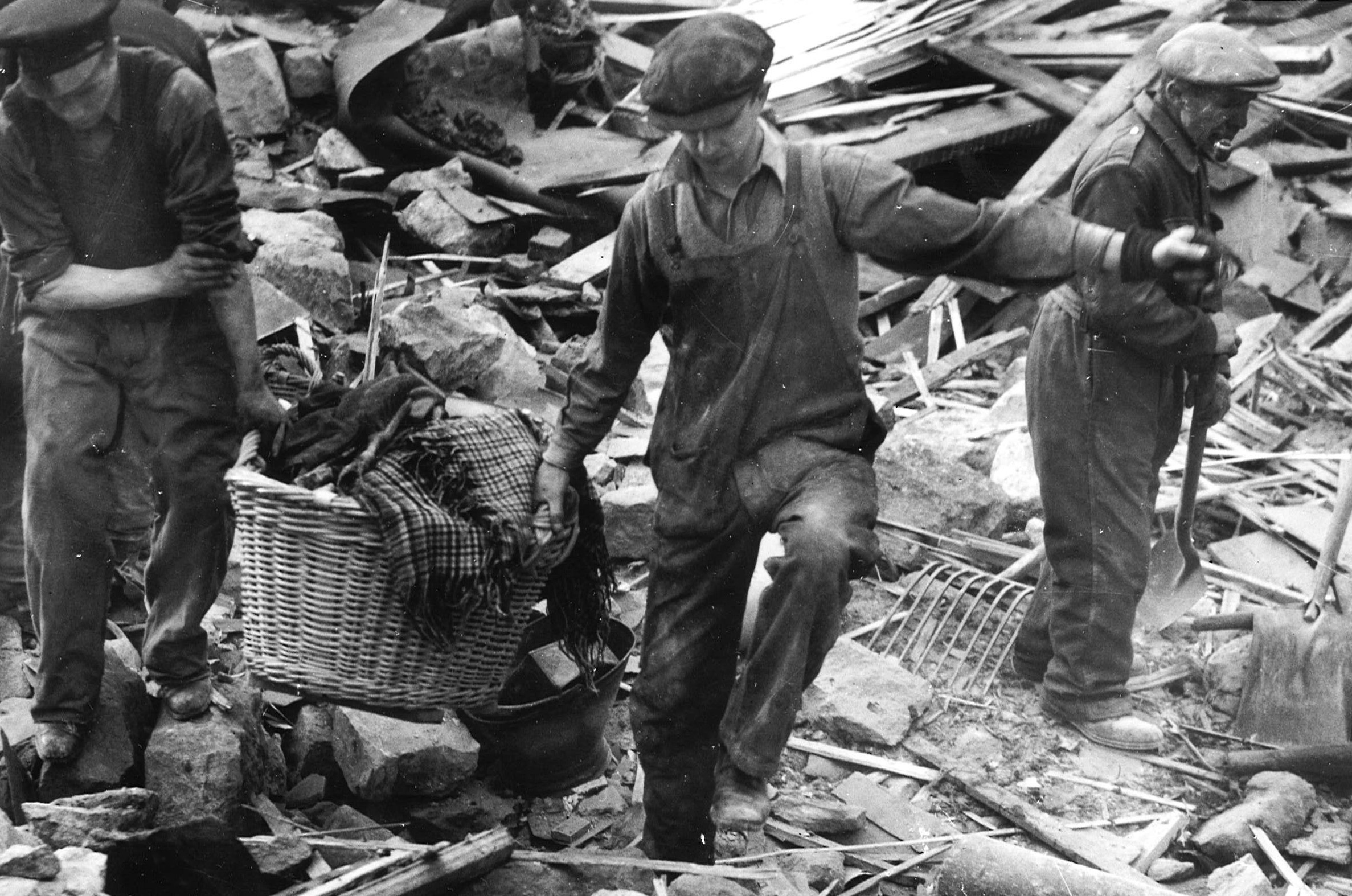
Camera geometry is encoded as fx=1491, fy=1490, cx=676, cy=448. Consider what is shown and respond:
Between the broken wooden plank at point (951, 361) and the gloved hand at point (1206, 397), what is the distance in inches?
114

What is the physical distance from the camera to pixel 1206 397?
5.45 meters

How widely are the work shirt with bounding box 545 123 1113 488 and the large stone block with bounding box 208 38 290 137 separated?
5.49m

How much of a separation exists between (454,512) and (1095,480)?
8.30ft

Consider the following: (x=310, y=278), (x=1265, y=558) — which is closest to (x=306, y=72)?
(x=310, y=278)

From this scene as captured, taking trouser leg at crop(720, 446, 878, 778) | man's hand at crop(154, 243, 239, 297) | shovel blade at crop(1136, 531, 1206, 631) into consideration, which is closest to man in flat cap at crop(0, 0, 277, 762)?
man's hand at crop(154, 243, 239, 297)

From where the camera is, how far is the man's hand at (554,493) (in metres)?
4.26

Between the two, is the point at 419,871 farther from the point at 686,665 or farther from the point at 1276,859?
the point at 1276,859

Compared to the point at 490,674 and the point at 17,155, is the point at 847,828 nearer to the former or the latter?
the point at 490,674

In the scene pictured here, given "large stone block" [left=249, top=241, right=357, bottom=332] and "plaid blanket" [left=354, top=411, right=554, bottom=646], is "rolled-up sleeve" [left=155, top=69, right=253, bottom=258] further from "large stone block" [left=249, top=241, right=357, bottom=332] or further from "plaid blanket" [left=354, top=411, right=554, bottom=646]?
"large stone block" [left=249, top=241, right=357, bottom=332]

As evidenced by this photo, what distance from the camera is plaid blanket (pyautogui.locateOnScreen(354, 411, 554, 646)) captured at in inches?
158

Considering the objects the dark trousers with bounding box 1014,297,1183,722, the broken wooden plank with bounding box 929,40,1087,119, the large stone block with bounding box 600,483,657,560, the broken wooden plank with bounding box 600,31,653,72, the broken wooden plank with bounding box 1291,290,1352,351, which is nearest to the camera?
the dark trousers with bounding box 1014,297,1183,722

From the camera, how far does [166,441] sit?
4625 millimetres

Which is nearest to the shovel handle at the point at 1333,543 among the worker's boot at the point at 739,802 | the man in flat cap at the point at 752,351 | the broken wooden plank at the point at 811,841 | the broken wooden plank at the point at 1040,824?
the broken wooden plank at the point at 1040,824

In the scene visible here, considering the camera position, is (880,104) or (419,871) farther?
(880,104)
